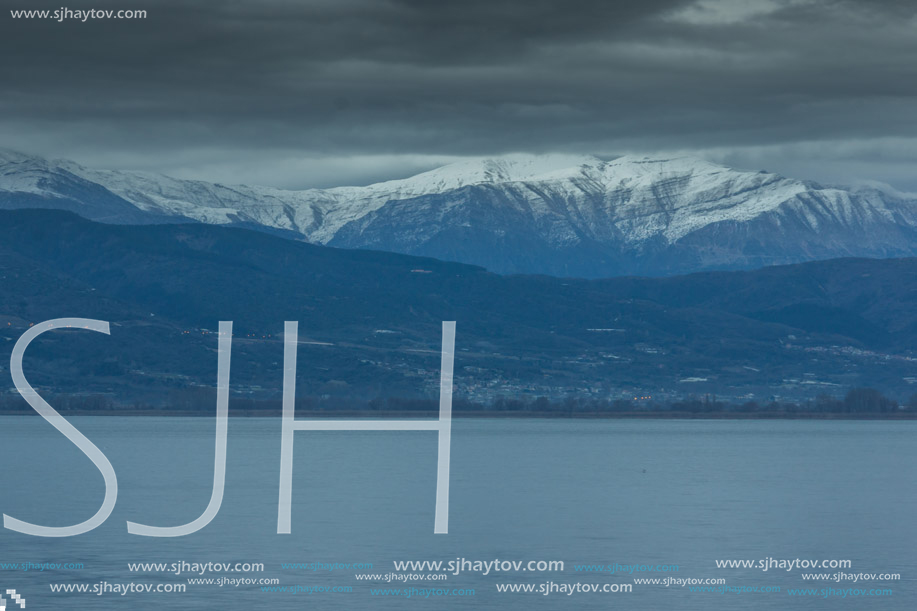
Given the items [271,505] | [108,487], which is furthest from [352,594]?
[108,487]

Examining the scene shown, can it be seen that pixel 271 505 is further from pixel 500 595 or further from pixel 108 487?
pixel 500 595

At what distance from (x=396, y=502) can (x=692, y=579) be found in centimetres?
4601

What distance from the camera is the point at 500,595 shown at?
7500cm

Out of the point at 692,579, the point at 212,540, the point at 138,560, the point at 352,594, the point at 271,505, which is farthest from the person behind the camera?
the point at 271,505

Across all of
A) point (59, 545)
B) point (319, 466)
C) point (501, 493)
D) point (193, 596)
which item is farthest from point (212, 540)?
point (319, 466)

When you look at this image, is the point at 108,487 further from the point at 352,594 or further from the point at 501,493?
the point at 352,594

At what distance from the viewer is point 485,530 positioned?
102750 mm

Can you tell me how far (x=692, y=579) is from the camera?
265 feet

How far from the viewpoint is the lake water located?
7494 centimetres

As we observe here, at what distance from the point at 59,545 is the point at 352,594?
81.0 feet

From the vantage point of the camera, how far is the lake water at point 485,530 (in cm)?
7494

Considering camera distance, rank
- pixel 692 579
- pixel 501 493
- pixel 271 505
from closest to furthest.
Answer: pixel 692 579 < pixel 271 505 < pixel 501 493

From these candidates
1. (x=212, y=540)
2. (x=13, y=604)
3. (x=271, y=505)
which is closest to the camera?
(x=13, y=604)

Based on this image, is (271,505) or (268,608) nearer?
(268,608)
